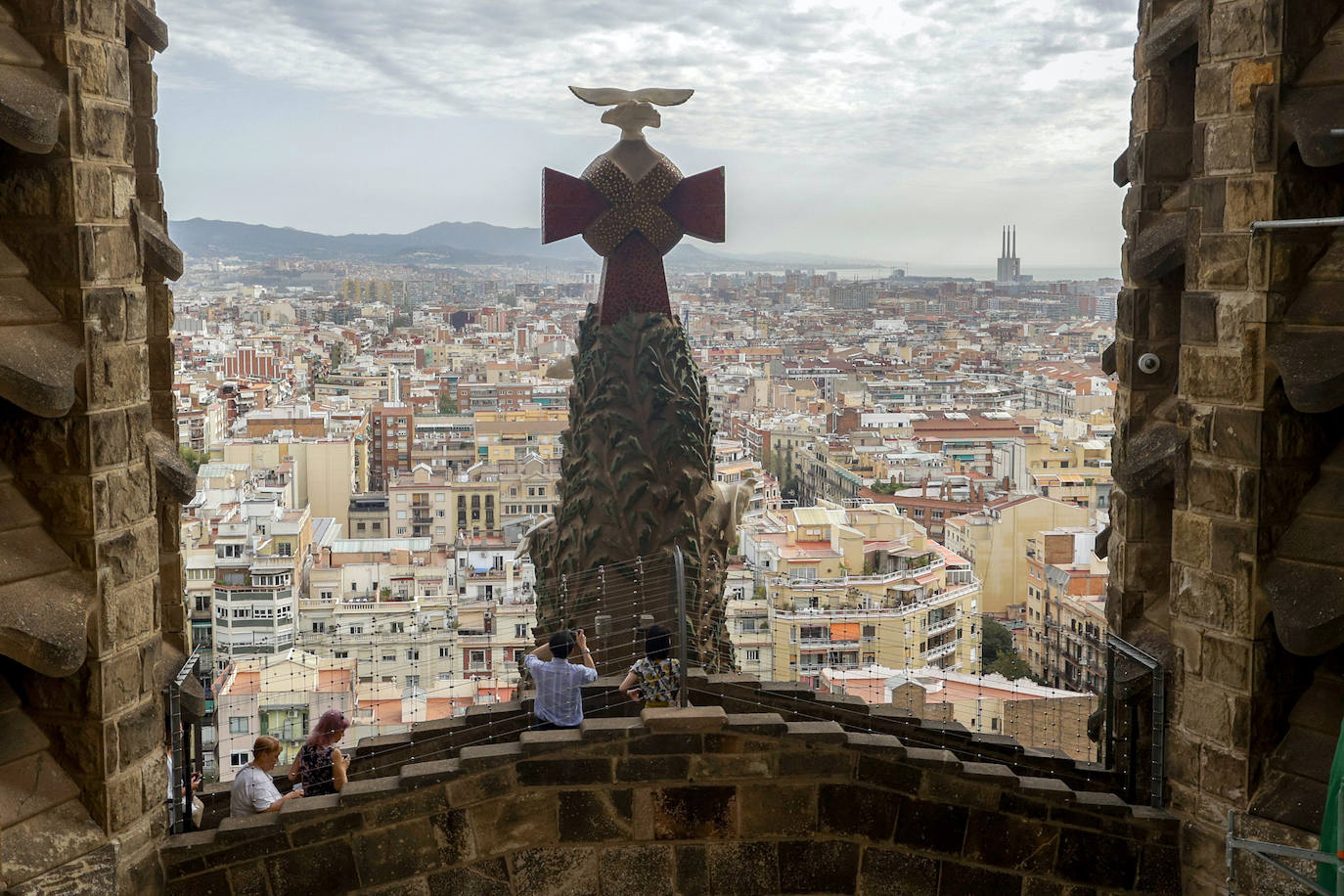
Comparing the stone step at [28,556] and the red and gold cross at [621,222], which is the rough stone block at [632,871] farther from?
the red and gold cross at [621,222]

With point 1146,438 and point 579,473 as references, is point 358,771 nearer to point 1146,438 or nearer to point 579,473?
point 579,473

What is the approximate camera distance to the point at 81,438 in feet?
12.4

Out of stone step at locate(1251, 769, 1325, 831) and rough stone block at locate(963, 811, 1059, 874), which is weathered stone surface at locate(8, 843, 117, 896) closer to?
rough stone block at locate(963, 811, 1059, 874)

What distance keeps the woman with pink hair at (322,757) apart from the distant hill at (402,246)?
71.4 m

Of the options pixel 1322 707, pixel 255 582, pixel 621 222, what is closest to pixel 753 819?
pixel 1322 707

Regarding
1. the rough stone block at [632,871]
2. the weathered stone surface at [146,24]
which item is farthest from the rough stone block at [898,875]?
the weathered stone surface at [146,24]

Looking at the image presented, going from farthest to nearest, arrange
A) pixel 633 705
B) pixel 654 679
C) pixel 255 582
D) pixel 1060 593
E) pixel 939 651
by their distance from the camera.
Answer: pixel 255 582, pixel 1060 593, pixel 939 651, pixel 633 705, pixel 654 679

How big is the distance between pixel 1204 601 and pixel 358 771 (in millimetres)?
2787

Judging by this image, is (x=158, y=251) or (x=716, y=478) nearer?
(x=158, y=251)

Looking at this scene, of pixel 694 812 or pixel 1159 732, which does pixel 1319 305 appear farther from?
pixel 694 812

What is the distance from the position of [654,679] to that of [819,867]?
0.96 metres

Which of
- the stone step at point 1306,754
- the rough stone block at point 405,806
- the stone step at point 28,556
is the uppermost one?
the stone step at point 28,556

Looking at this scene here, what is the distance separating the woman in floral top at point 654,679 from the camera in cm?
519

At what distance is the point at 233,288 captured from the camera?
10238cm
